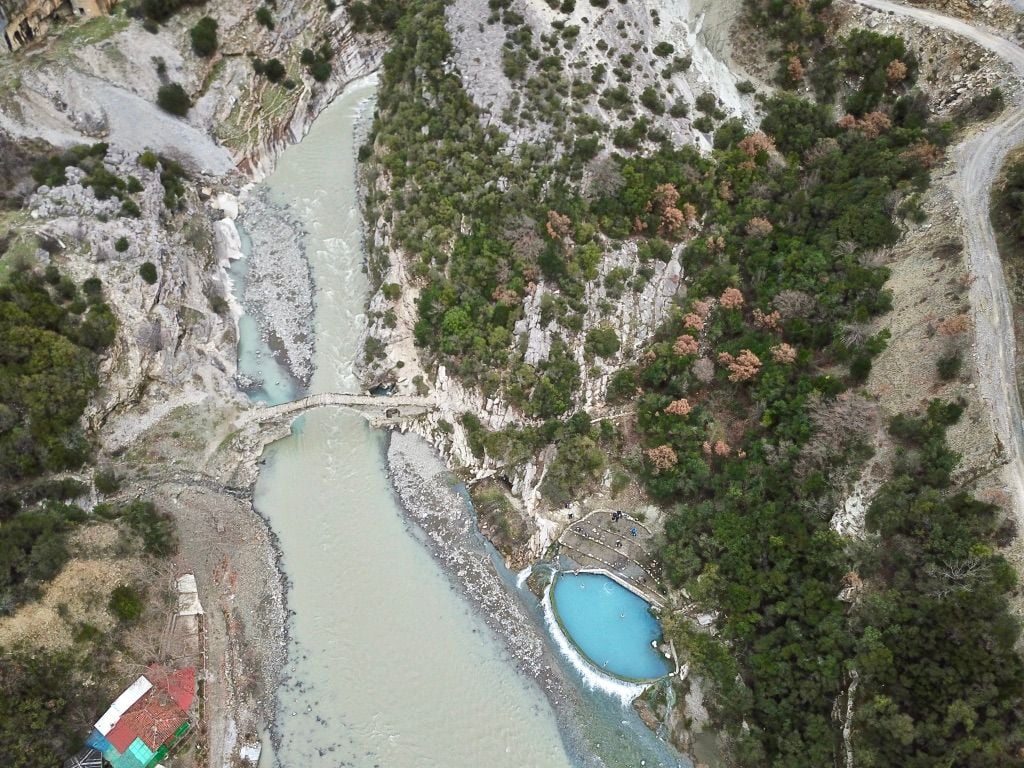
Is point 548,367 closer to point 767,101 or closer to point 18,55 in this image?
point 767,101

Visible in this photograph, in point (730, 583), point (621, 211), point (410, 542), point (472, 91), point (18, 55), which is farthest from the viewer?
point (18, 55)

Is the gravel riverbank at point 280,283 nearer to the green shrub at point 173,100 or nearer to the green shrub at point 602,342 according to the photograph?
the green shrub at point 173,100

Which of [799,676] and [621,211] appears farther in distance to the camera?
[621,211]

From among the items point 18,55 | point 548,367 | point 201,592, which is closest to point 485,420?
point 548,367

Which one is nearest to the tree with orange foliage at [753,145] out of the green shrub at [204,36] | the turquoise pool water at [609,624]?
the turquoise pool water at [609,624]

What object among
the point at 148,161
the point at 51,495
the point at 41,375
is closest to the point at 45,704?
the point at 51,495

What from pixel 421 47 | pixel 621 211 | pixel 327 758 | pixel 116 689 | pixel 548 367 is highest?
pixel 421 47

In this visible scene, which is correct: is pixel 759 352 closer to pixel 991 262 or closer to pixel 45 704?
pixel 991 262

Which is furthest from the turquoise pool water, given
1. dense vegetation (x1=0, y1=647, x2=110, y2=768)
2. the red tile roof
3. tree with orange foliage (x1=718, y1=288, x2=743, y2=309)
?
dense vegetation (x1=0, y1=647, x2=110, y2=768)

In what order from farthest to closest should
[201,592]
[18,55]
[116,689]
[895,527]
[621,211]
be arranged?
[18,55] < [621,211] < [201,592] < [116,689] < [895,527]
